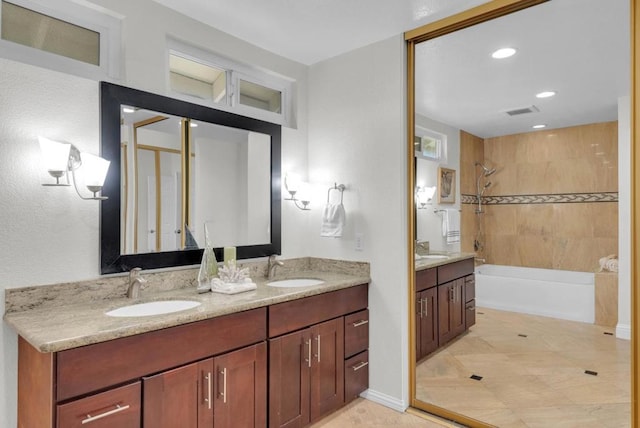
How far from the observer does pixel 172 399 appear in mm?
1634

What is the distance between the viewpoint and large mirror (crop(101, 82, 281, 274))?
6.52 ft

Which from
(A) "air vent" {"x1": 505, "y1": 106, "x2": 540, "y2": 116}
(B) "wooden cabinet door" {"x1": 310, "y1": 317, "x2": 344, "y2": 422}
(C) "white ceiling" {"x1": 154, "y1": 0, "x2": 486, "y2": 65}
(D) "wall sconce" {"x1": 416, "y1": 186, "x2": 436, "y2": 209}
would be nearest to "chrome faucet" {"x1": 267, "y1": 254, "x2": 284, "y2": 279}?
(B) "wooden cabinet door" {"x1": 310, "y1": 317, "x2": 344, "y2": 422}

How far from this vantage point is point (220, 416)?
5.88 ft

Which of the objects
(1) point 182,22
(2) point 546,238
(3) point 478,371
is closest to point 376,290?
(3) point 478,371

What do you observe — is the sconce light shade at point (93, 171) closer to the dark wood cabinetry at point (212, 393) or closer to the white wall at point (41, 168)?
the white wall at point (41, 168)

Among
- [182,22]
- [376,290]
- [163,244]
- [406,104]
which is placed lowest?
[376,290]

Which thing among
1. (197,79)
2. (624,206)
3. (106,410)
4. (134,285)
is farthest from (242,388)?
(624,206)

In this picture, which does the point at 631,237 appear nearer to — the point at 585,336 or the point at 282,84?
the point at 585,336

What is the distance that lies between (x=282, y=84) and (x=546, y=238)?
2.11 metres

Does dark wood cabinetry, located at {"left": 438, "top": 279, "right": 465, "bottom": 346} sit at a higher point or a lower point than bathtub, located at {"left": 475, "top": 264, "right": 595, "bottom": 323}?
lower

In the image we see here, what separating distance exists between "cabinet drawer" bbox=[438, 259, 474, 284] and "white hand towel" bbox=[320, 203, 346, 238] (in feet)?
2.44

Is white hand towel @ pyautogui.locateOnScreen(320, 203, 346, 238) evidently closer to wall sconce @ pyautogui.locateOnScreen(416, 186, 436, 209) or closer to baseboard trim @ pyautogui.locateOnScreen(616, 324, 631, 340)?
wall sconce @ pyautogui.locateOnScreen(416, 186, 436, 209)

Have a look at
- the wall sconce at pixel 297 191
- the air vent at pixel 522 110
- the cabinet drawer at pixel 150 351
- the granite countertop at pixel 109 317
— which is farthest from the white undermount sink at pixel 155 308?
the air vent at pixel 522 110

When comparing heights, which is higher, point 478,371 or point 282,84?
point 282,84
